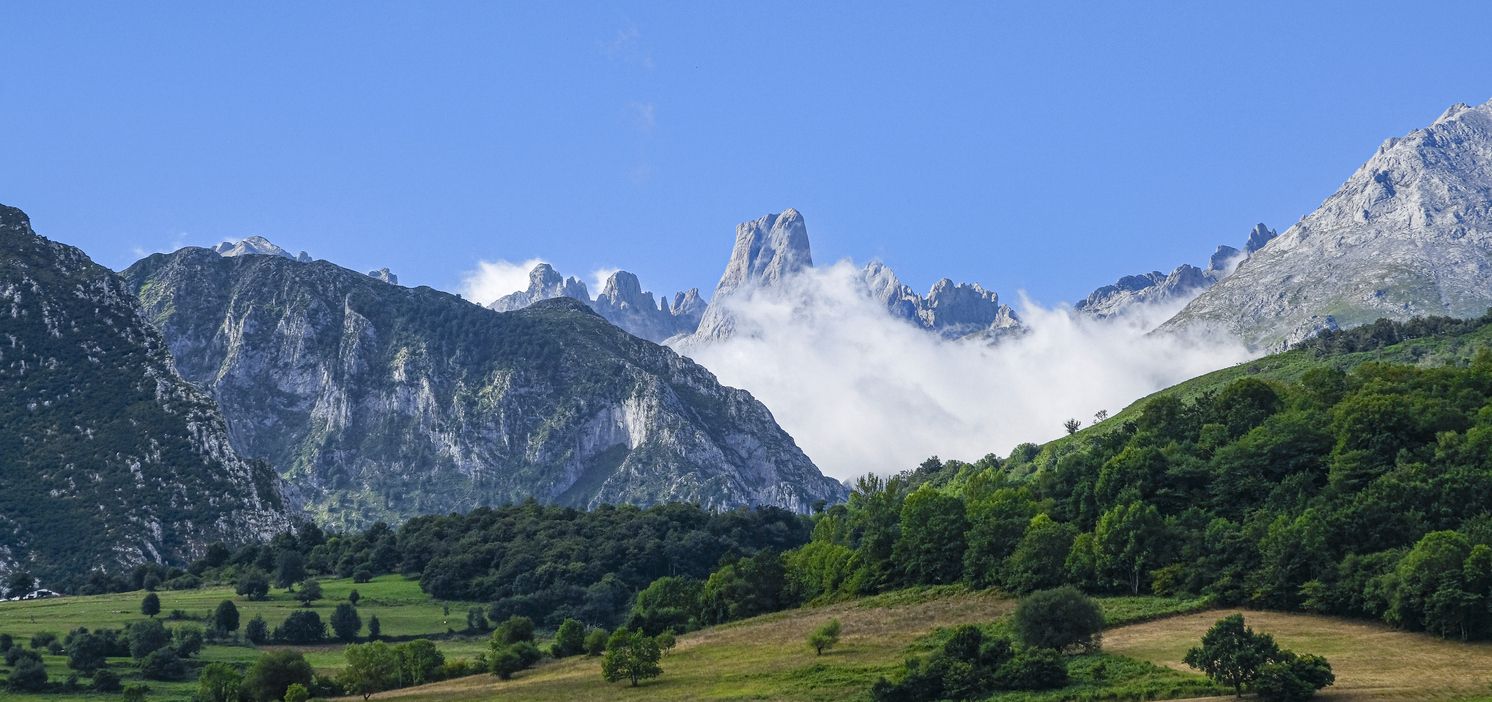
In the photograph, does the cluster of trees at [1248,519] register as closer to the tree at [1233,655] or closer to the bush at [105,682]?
the tree at [1233,655]

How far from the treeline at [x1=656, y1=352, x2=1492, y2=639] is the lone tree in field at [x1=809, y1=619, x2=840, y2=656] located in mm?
23513

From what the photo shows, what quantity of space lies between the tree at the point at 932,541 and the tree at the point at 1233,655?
61.3 m

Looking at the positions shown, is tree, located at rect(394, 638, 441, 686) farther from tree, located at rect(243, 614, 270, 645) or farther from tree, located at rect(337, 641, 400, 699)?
tree, located at rect(243, 614, 270, 645)

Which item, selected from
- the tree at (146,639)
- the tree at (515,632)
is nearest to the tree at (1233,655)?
the tree at (515,632)

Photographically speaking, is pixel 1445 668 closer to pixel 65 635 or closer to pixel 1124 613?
pixel 1124 613

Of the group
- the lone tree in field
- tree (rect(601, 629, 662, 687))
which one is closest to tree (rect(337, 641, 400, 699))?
tree (rect(601, 629, 662, 687))

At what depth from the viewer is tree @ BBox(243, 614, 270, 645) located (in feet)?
549

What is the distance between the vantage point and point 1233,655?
297ft

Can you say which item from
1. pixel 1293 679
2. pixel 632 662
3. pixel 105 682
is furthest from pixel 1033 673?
pixel 105 682

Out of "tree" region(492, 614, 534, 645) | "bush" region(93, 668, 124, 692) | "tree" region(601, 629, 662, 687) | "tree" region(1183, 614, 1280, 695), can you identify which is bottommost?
"tree" region(1183, 614, 1280, 695)

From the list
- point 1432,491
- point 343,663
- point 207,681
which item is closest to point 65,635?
point 343,663

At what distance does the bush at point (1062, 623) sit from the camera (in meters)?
108

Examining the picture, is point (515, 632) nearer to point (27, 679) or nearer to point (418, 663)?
point (418, 663)

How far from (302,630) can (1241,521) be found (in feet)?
393
